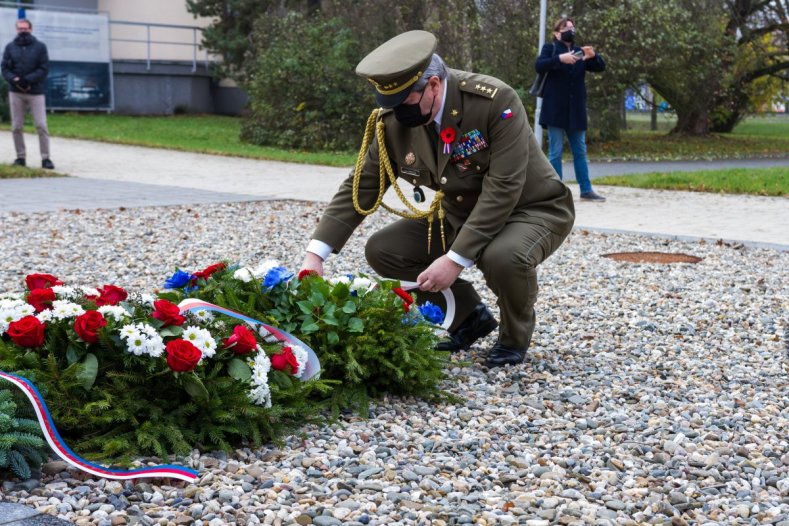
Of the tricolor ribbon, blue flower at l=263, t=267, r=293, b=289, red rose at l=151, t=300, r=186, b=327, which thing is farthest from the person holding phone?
red rose at l=151, t=300, r=186, b=327

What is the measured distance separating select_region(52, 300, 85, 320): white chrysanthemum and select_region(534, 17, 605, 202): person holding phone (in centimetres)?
826

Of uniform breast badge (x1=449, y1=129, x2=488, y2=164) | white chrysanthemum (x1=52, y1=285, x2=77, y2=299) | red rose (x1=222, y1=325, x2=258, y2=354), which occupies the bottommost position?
red rose (x1=222, y1=325, x2=258, y2=354)

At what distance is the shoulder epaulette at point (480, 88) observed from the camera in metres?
4.36

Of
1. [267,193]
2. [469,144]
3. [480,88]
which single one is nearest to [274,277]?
[469,144]

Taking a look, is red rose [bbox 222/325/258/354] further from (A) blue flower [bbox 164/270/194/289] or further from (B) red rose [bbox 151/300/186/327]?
(A) blue flower [bbox 164/270/194/289]

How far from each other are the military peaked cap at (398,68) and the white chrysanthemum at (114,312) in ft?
4.31

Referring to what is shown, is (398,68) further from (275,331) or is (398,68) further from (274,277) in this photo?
Result: (275,331)

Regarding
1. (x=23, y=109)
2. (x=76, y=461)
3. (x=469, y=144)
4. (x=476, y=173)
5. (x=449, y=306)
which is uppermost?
(x=23, y=109)

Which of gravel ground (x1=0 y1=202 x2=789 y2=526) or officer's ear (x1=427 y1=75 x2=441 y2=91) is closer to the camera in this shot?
gravel ground (x1=0 y1=202 x2=789 y2=526)

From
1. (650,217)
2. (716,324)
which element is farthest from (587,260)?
(650,217)

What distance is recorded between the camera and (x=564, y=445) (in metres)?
3.74

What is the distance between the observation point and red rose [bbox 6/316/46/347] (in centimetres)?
345

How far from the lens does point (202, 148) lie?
18938 mm

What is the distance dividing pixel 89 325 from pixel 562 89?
341 inches
